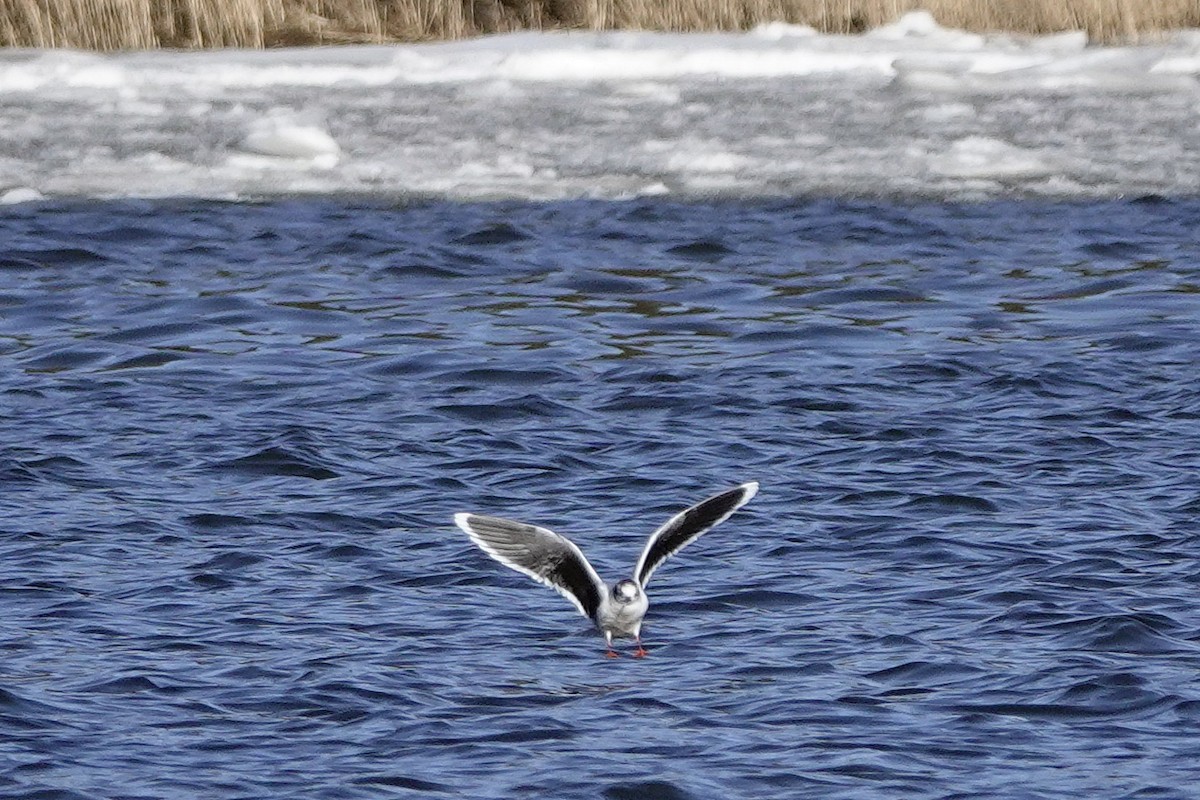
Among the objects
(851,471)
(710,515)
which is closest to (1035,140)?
(851,471)

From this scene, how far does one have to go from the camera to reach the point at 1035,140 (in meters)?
15.5

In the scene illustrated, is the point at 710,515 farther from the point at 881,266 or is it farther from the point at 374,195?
the point at 374,195

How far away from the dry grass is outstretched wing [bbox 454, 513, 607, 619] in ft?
40.4

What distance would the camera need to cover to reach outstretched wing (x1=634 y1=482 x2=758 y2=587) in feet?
21.0

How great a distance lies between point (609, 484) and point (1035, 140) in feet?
25.4

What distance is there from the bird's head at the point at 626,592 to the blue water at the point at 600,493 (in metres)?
0.40

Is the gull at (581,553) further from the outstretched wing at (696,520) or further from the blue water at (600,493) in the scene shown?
the blue water at (600,493)

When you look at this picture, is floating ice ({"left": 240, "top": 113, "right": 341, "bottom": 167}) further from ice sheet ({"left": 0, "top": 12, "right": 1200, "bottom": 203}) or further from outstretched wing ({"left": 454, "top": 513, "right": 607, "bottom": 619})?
outstretched wing ({"left": 454, "top": 513, "right": 607, "bottom": 619})

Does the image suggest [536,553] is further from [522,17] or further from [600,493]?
[522,17]

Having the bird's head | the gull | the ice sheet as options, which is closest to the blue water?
the gull

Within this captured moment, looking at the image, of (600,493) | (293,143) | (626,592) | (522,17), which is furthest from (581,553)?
(522,17)

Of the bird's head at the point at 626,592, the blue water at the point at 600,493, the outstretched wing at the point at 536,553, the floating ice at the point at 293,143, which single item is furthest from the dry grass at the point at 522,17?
the bird's head at the point at 626,592

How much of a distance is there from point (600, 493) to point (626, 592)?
8.59 ft

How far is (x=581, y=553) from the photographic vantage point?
6438 millimetres
